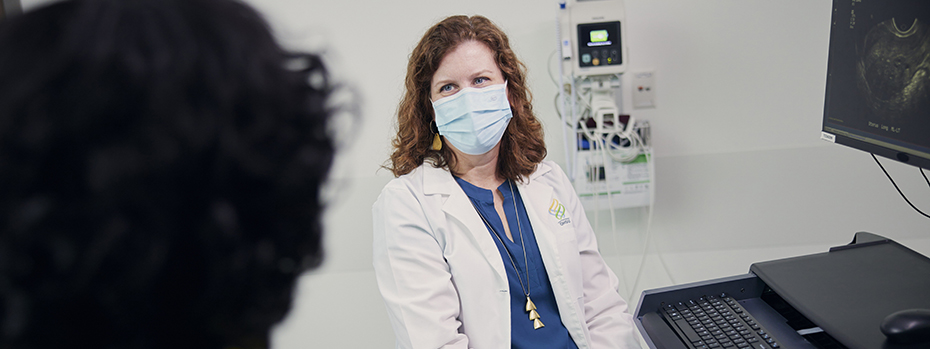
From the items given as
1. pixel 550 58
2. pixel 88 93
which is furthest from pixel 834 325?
pixel 550 58

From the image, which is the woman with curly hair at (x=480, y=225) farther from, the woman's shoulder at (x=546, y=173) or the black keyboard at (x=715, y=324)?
the black keyboard at (x=715, y=324)

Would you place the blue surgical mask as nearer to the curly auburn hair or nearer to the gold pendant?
the curly auburn hair

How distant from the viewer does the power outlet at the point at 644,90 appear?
2057mm

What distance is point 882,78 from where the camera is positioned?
977 millimetres

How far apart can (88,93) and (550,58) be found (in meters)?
1.90

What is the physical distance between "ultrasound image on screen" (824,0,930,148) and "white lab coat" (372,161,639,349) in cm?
68

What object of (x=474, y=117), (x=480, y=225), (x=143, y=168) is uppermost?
(x=143, y=168)

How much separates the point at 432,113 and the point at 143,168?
3.88 ft

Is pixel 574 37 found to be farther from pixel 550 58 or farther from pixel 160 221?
pixel 160 221

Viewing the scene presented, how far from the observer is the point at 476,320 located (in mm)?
1311

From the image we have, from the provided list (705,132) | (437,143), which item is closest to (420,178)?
(437,143)

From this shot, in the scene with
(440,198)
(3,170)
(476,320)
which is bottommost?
(476,320)

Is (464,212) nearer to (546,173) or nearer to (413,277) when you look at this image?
(413,277)

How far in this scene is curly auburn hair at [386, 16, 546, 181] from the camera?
4.73 feet
